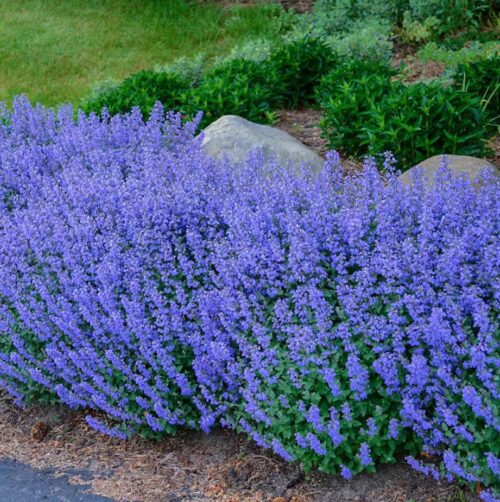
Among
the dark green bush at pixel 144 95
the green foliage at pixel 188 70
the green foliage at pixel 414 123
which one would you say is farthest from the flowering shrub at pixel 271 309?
the green foliage at pixel 188 70

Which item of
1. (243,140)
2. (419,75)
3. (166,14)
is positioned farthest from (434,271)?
(166,14)

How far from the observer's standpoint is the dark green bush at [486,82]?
6.25 meters

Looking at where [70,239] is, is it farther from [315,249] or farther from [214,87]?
[214,87]

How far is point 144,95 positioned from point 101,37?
4344 mm

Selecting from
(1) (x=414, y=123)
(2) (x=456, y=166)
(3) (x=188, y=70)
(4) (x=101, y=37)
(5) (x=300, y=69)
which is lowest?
(4) (x=101, y=37)

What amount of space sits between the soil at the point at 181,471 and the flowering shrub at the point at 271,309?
0.10 m

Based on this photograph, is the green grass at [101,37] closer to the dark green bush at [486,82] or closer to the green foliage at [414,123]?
the dark green bush at [486,82]

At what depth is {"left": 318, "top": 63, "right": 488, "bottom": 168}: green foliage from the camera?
5.51 meters

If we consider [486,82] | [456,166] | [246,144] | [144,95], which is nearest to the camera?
[456,166]

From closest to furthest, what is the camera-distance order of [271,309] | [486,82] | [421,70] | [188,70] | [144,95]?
[271,309], [486,82], [144,95], [421,70], [188,70]

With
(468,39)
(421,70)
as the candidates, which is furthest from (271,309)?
(468,39)

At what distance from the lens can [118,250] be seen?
13.4ft

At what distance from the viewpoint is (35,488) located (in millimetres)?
3701

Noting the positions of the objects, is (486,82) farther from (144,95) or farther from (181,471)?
(181,471)
